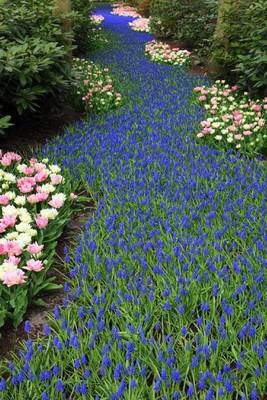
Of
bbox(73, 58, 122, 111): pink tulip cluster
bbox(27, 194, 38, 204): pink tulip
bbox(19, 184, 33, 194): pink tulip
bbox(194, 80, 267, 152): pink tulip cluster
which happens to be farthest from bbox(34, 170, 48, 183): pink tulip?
bbox(73, 58, 122, 111): pink tulip cluster

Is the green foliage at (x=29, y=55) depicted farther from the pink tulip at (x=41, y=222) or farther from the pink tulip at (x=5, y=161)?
the pink tulip at (x=41, y=222)

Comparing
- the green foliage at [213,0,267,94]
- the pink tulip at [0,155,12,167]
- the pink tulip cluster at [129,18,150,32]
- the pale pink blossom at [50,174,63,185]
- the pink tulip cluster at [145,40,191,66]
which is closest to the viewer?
the pale pink blossom at [50,174,63,185]

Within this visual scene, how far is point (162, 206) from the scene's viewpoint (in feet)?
12.9

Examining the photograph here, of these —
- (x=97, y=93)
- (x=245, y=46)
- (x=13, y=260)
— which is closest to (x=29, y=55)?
(x=97, y=93)

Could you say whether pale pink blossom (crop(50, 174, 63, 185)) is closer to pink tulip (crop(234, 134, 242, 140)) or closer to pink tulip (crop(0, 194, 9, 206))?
pink tulip (crop(0, 194, 9, 206))

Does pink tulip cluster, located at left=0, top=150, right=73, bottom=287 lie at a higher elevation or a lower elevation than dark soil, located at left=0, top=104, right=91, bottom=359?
higher

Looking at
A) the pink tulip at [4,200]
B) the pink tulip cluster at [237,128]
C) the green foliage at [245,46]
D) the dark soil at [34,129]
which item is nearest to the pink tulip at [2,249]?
the pink tulip at [4,200]

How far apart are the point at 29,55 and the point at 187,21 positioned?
27.4ft

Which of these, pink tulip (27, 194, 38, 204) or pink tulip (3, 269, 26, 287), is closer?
pink tulip (3, 269, 26, 287)

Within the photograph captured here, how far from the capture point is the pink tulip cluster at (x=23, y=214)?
2.93 metres

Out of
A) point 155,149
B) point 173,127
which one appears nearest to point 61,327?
point 155,149

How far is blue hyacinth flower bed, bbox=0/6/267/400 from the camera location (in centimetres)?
229

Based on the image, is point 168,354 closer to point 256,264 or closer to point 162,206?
point 256,264

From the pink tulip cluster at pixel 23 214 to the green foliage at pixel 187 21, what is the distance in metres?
7.41
